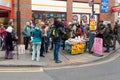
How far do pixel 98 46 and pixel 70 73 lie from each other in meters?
4.92

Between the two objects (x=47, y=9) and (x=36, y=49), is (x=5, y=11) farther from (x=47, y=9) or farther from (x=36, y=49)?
(x=36, y=49)

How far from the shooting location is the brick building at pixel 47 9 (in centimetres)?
2055

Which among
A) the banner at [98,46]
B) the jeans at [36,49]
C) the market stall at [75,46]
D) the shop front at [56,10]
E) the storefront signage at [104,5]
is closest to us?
the jeans at [36,49]

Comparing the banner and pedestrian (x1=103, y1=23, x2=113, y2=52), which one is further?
pedestrian (x1=103, y1=23, x2=113, y2=52)

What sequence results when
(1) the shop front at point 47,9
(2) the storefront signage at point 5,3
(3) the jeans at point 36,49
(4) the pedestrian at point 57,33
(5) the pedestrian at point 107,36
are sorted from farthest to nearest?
(1) the shop front at point 47,9 < (2) the storefront signage at point 5,3 < (5) the pedestrian at point 107,36 < (3) the jeans at point 36,49 < (4) the pedestrian at point 57,33

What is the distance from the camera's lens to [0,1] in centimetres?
1889

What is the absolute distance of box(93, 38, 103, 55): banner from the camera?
15703 millimetres

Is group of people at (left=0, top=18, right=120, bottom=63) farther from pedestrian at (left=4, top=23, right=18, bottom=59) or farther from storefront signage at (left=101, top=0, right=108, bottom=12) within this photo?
storefront signage at (left=101, top=0, right=108, bottom=12)

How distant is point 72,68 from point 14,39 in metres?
3.06

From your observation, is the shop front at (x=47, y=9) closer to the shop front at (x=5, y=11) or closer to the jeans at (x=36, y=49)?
the shop front at (x=5, y=11)

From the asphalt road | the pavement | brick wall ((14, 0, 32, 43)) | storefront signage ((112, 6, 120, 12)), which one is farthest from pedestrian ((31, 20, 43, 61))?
storefront signage ((112, 6, 120, 12))

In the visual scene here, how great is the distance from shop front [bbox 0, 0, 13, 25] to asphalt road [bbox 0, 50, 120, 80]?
8116 millimetres

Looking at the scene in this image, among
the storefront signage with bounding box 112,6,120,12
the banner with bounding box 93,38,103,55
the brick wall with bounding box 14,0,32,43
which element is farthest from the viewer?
the storefront signage with bounding box 112,6,120,12

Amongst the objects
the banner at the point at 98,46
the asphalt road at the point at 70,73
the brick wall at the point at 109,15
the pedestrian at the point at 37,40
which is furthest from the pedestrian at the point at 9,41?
the brick wall at the point at 109,15
